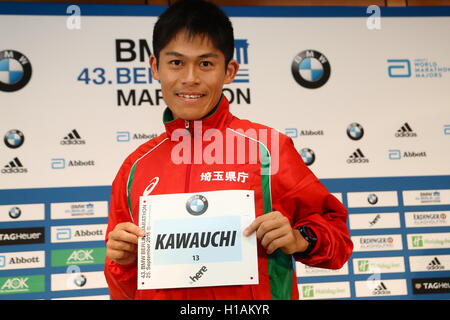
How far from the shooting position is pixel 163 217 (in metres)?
0.98

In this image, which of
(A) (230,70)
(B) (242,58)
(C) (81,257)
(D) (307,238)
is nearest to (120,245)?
(D) (307,238)

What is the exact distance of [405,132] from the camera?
2.56 m

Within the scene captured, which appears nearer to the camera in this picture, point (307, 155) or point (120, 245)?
point (120, 245)

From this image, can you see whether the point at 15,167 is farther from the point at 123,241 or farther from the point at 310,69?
the point at 310,69

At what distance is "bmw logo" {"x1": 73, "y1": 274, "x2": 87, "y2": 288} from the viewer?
2.25 metres

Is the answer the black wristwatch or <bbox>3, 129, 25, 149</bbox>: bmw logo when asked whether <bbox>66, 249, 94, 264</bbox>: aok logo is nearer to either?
<bbox>3, 129, 25, 149</bbox>: bmw logo

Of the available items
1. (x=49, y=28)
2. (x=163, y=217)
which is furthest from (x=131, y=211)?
(x=49, y=28)

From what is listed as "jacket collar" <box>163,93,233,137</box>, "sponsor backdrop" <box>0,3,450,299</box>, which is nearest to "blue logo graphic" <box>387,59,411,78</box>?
"sponsor backdrop" <box>0,3,450,299</box>

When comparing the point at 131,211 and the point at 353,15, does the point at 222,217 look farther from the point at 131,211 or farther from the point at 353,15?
the point at 353,15

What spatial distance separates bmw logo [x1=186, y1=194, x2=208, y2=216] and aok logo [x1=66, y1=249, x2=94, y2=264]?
4.90ft

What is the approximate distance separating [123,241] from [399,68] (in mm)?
2212

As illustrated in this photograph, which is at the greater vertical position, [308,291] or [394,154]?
[394,154]

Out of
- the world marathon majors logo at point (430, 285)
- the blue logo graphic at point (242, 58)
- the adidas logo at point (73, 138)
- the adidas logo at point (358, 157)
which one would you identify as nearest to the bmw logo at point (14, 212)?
the adidas logo at point (73, 138)

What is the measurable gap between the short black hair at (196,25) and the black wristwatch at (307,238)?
1.58 ft
